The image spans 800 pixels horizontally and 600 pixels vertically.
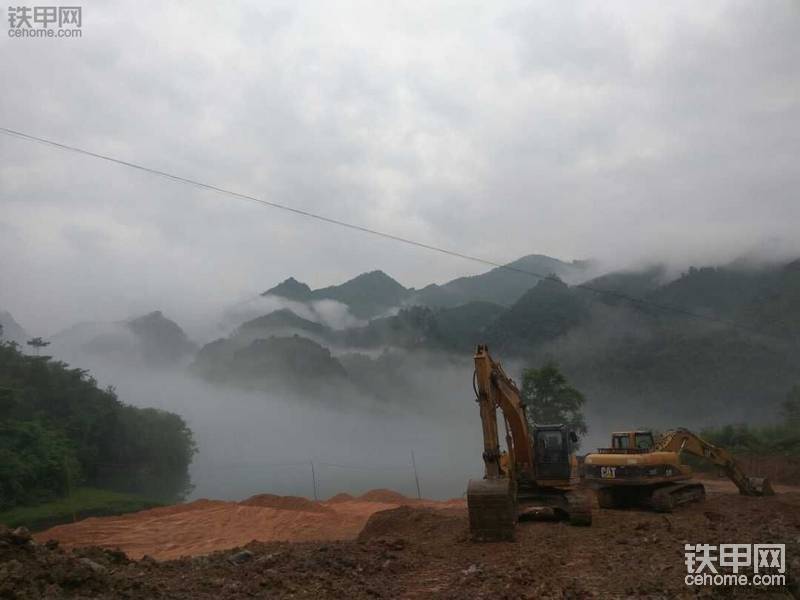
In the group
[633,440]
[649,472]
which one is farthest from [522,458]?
[633,440]

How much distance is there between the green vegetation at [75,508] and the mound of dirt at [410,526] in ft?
63.9

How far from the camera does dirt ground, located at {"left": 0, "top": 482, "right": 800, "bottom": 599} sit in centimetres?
811

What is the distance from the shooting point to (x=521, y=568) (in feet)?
31.7

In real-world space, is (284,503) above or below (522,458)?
below

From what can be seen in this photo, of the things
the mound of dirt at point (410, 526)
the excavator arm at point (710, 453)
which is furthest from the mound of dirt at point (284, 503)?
the excavator arm at point (710, 453)

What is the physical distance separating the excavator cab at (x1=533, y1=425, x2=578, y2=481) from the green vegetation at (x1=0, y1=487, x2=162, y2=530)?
2417cm

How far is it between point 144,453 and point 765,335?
65348 mm

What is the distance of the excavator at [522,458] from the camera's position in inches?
521

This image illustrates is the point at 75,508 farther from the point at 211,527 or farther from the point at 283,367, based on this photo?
the point at 283,367

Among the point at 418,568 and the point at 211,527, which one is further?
the point at 211,527

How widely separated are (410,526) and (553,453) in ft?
14.0

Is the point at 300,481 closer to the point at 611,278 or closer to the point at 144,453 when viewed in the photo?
the point at 144,453

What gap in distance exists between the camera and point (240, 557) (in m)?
10.5

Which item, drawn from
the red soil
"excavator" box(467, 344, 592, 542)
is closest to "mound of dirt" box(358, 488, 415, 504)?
the red soil
